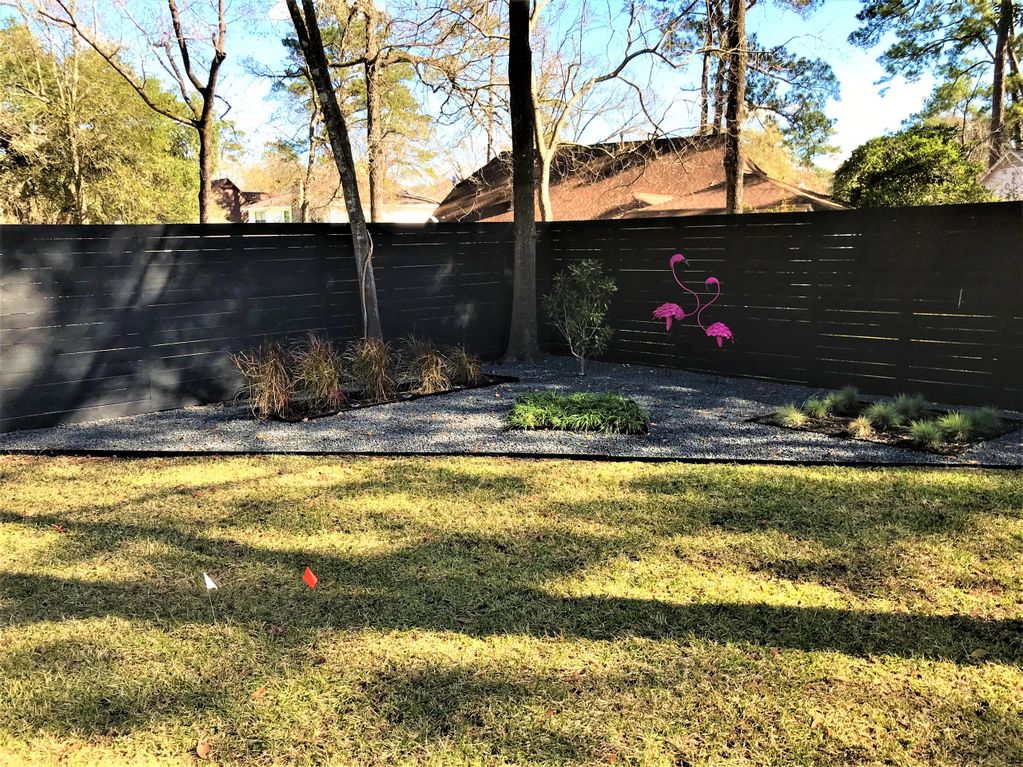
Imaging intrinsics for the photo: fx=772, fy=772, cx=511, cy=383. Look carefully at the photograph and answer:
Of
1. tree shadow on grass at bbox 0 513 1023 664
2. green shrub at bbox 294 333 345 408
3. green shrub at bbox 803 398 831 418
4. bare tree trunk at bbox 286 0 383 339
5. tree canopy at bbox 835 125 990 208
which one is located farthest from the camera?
tree canopy at bbox 835 125 990 208

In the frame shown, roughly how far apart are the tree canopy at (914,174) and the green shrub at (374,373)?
775cm

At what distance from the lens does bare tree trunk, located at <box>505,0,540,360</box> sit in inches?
384

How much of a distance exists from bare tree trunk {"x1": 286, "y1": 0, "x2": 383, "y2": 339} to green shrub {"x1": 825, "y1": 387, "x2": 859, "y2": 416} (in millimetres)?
4588

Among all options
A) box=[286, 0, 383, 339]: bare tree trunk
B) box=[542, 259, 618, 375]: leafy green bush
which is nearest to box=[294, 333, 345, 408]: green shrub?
box=[286, 0, 383, 339]: bare tree trunk

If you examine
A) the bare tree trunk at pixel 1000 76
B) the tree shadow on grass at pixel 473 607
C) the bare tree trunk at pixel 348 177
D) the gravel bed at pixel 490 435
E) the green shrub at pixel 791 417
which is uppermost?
the bare tree trunk at pixel 1000 76

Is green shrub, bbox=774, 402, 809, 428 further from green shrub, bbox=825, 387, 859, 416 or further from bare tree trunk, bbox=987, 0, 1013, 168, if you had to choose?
bare tree trunk, bbox=987, 0, 1013, 168

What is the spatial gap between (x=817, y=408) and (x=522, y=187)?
4.94 metres

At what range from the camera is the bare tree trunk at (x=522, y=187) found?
9750 mm

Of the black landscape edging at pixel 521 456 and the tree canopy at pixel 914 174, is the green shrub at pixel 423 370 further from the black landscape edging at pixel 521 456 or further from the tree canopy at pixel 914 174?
the tree canopy at pixel 914 174

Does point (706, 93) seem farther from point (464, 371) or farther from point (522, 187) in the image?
point (464, 371)

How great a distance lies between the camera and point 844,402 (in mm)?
6789

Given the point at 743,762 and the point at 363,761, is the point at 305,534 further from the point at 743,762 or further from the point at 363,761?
the point at 743,762

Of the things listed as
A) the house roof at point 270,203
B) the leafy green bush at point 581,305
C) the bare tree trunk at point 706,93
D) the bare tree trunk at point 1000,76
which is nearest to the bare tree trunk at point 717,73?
the bare tree trunk at point 706,93

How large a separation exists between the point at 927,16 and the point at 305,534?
2441cm
